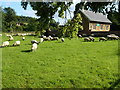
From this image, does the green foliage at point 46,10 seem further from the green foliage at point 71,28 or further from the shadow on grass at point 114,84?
the shadow on grass at point 114,84

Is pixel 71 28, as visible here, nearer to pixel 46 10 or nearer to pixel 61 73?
pixel 46 10

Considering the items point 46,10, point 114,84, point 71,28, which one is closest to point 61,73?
point 114,84

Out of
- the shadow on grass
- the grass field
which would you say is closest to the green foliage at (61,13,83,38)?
the grass field

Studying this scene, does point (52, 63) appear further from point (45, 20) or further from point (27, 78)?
point (45, 20)

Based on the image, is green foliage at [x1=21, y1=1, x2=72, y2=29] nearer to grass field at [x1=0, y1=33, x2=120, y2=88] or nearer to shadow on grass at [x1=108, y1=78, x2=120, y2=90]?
grass field at [x1=0, y1=33, x2=120, y2=88]

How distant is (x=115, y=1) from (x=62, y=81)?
442 cm

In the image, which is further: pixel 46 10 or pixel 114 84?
pixel 114 84

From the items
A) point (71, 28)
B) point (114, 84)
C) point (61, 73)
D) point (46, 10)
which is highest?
point (46, 10)

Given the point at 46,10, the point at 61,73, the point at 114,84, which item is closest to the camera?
the point at 46,10

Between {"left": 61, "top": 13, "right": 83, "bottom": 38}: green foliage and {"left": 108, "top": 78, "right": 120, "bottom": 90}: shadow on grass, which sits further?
{"left": 108, "top": 78, "right": 120, "bottom": 90}: shadow on grass

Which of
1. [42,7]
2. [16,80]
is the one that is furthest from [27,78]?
[42,7]

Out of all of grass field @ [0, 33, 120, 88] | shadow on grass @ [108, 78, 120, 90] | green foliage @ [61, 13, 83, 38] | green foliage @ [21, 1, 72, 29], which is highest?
green foliage @ [21, 1, 72, 29]

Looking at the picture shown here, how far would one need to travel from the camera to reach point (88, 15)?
39.2 metres

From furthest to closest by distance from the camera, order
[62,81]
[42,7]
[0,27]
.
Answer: [0,27] → [62,81] → [42,7]
